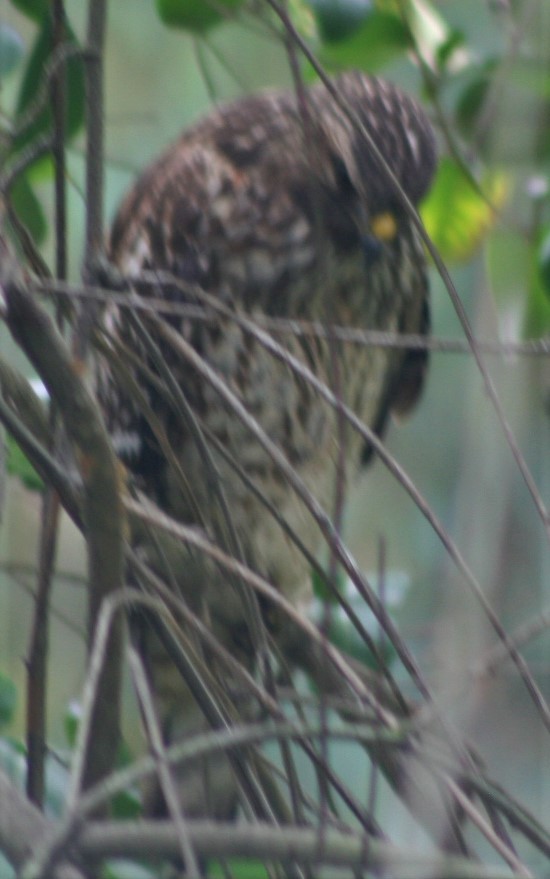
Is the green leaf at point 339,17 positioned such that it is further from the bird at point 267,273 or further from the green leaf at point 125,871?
the green leaf at point 125,871

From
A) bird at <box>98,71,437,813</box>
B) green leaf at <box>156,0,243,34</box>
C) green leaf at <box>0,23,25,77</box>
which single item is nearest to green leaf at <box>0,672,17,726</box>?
bird at <box>98,71,437,813</box>

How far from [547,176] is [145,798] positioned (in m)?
0.90

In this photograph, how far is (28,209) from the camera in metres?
1.35

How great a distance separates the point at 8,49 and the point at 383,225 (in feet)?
1.62

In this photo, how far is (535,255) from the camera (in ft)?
5.13

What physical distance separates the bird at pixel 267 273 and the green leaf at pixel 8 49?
32 centimetres

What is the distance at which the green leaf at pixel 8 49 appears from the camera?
52.3 inches

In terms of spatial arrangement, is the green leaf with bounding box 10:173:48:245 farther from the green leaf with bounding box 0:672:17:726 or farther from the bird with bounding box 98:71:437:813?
the green leaf with bounding box 0:672:17:726

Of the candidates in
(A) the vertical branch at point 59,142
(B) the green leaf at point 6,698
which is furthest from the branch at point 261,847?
(B) the green leaf at point 6,698

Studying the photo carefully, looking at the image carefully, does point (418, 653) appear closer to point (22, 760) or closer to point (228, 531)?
point (22, 760)

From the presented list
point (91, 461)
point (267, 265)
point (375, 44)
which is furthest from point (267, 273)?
point (91, 461)

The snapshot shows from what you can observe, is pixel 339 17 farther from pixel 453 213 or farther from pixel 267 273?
pixel 453 213

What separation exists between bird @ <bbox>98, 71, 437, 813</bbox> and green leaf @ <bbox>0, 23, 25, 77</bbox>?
0.32 m

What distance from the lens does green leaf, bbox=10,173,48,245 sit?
131cm
